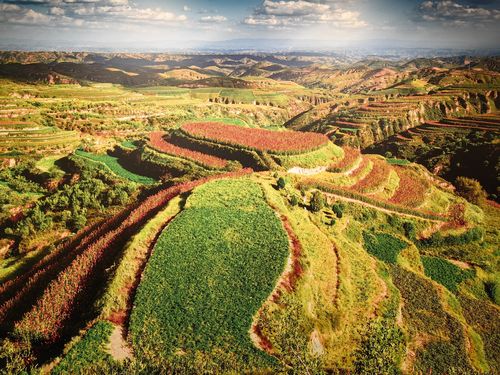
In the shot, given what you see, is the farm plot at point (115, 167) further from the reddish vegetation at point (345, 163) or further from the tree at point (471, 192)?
Answer: the tree at point (471, 192)

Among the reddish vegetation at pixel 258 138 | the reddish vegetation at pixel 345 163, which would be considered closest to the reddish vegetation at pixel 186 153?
the reddish vegetation at pixel 258 138

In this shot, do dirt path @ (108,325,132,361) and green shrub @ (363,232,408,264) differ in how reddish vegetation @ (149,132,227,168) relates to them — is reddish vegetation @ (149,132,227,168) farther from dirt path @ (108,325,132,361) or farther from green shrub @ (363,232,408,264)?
dirt path @ (108,325,132,361)

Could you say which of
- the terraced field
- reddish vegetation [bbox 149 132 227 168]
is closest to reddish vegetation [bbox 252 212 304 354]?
reddish vegetation [bbox 149 132 227 168]

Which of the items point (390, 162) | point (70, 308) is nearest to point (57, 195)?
point (70, 308)

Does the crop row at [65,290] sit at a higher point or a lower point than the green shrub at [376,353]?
lower

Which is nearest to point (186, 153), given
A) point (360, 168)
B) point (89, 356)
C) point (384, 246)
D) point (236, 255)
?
point (360, 168)

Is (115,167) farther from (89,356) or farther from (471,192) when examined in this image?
(471,192)
